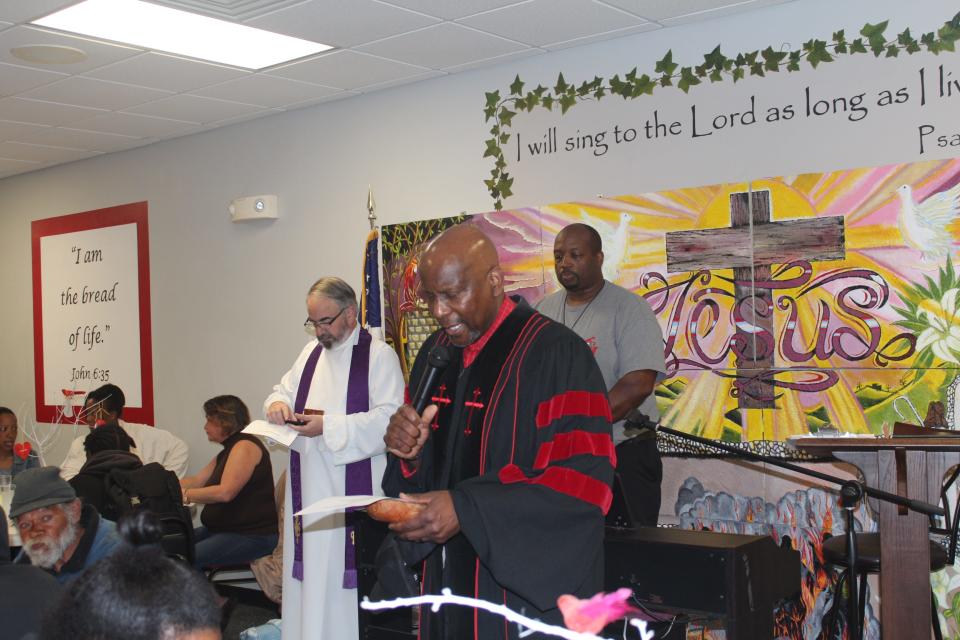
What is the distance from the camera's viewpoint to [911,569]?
3172mm

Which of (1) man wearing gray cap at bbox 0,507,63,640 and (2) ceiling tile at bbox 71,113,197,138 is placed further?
(2) ceiling tile at bbox 71,113,197,138

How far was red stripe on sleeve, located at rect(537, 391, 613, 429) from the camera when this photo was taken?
2.51 metres

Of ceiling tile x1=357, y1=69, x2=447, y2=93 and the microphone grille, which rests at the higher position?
ceiling tile x1=357, y1=69, x2=447, y2=93

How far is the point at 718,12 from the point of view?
4.71m

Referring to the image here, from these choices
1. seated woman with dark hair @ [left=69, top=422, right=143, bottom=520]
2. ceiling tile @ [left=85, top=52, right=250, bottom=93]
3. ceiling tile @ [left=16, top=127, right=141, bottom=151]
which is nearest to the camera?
seated woman with dark hair @ [left=69, top=422, right=143, bottom=520]

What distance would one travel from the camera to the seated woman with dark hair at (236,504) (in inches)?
226

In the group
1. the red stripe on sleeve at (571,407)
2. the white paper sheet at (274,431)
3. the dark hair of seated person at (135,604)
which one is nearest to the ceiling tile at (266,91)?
the white paper sheet at (274,431)

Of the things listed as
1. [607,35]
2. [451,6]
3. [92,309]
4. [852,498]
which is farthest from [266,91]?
[852,498]

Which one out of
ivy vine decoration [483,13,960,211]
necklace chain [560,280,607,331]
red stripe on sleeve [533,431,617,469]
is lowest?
red stripe on sleeve [533,431,617,469]

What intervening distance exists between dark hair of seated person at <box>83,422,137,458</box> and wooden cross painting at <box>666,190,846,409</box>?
3.69 m

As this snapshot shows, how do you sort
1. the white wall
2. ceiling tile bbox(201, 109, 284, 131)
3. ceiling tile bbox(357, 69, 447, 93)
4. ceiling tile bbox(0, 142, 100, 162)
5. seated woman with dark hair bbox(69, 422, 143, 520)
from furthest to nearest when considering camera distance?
1. ceiling tile bbox(0, 142, 100, 162)
2. ceiling tile bbox(201, 109, 284, 131)
3. ceiling tile bbox(357, 69, 447, 93)
4. seated woman with dark hair bbox(69, 422, 143, 520)
5. the white wall

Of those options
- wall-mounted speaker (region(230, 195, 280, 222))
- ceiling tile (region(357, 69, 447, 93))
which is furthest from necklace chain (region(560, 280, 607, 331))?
wall-mounted speaker (region(230, 195, 280, 222))

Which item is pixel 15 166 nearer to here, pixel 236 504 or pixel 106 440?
pixel 106 440

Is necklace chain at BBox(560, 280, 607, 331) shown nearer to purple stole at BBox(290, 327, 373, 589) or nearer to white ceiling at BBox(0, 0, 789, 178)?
purple stole at BBox(290, 327, 373, 589)
